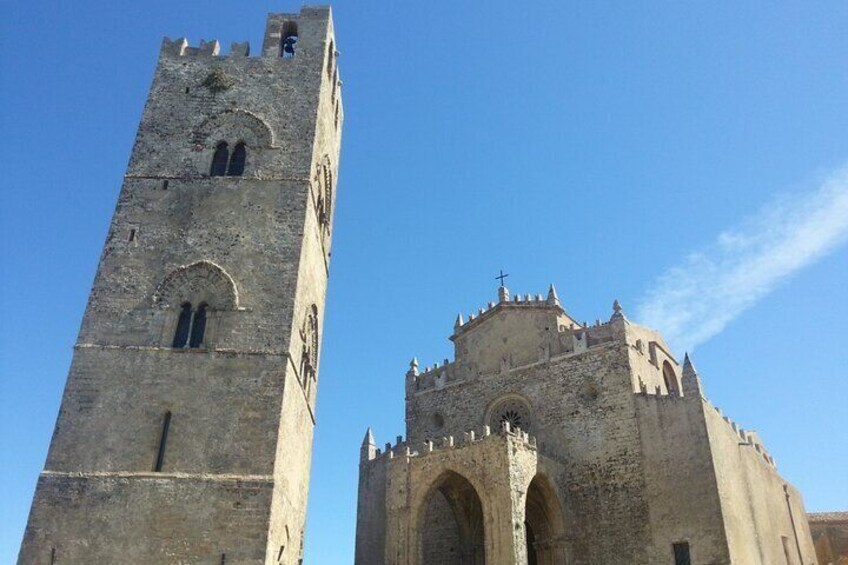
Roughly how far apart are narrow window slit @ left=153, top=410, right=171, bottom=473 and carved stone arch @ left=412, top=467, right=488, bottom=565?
29.3 ft

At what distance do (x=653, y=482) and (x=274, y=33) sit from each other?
16581 millimetres

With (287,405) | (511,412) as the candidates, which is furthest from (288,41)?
(511,412)

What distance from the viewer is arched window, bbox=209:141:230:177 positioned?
16.1 m

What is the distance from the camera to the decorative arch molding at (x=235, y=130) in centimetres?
1639

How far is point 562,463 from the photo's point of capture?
73.9 ft

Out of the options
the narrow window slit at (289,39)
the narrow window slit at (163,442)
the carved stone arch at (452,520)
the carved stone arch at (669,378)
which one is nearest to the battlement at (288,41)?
the narrow window slit at (289,39)

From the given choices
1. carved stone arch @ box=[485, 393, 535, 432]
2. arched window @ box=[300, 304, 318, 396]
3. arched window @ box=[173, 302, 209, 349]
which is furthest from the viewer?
carved stone arch @ box=[485, 393, 535, 432]

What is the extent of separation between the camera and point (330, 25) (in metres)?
18.7

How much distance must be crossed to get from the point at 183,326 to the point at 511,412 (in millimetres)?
13589

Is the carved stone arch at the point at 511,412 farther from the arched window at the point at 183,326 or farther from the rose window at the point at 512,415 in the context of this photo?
the arched window at the point at 183,326

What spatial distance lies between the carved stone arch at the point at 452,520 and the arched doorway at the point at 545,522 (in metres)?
1.66

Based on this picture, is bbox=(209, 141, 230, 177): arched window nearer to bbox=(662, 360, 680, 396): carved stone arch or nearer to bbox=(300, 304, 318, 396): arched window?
bbox=(300, 304, 318, 396): arched window

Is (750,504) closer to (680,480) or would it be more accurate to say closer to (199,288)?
(680,480)

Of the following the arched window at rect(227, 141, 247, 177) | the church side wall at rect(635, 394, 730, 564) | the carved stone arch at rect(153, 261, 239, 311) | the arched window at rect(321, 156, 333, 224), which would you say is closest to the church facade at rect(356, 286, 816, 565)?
the church side wall at rect(635, 394, 730, 564)
